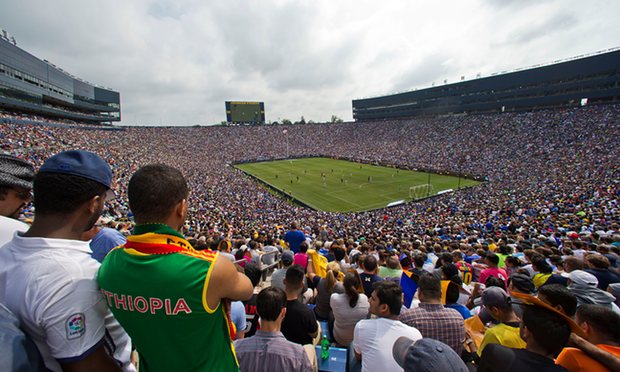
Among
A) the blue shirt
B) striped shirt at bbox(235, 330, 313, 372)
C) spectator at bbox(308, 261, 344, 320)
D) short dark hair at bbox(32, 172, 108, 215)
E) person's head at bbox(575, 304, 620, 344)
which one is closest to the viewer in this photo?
short dark hair at bbox(32, 172, 108, 215)

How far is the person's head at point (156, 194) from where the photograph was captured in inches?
72.7

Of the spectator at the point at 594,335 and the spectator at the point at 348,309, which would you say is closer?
the spectator at the point at 594,335

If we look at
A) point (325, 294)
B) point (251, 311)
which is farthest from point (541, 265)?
point (251, 311)

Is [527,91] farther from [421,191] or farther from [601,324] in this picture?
[601,324]

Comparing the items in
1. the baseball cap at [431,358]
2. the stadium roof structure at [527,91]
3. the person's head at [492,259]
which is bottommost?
the person's head at [492,259]

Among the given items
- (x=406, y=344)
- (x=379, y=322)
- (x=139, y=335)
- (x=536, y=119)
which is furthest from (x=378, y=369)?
(x=536, y=119)

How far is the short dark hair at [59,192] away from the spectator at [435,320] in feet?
12.5

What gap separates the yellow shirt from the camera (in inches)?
132

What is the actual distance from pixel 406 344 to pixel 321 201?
32278 millimetres

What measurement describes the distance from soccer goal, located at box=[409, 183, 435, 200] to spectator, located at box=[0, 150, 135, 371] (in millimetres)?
35398

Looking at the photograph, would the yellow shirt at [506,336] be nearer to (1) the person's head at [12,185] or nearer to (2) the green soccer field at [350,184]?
(1) the person's head at [12,185]

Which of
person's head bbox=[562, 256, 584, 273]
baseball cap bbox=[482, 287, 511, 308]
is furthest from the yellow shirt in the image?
person's head bbox=[562, 256, 584, 273]

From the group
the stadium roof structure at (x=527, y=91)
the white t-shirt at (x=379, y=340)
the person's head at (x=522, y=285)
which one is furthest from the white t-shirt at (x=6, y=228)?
the stadium roof structure at (x=527, y=91)

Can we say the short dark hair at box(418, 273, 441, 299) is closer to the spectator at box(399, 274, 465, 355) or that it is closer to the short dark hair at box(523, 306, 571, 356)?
the spectator at box(399, 274, 465, 355)
